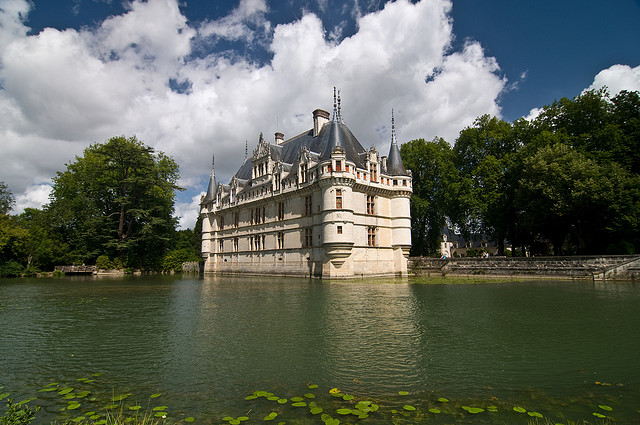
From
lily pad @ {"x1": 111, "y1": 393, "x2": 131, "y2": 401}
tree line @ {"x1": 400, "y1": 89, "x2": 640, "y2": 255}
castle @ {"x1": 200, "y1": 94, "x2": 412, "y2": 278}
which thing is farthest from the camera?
castle @ {"x1": 200, "y1": 94, "x2": 412, "y2": 278}

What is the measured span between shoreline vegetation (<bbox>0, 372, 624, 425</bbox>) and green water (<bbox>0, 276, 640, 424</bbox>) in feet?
0.11

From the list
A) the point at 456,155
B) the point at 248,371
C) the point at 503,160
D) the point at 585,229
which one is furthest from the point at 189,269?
the point at 248,371

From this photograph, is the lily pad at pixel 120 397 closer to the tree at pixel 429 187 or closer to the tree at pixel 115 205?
the tree at pixel 429 187

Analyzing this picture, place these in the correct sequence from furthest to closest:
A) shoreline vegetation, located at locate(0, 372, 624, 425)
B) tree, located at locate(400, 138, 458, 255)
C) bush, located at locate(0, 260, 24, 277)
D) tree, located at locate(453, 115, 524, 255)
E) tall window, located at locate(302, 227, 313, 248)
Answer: bush, located at locate(0, 260, 24, 277) < tree, located at locate(400, 138, 458, 255) < tree, located at locate(453, 115, 524, 255) < tall window, located at locate(302, 227, 313, 248) < shoreline vegetation, located at locate(0, 372, 624, 425)

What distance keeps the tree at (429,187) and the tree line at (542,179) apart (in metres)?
0.10

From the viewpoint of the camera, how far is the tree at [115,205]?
4197 cm

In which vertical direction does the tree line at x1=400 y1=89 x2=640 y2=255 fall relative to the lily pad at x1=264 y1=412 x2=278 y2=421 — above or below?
above

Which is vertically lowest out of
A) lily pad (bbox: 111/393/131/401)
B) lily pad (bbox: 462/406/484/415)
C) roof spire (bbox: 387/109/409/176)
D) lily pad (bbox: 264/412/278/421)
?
lily pad (bbox: 462/406/484/415)

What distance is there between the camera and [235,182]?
43.7 meters

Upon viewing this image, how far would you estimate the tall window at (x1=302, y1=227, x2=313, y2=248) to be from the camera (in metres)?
32.8

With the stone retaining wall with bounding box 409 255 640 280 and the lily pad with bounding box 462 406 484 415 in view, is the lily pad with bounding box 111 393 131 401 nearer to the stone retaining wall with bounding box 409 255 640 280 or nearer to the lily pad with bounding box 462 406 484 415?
the lily pad with bounding box 462 406 484 415

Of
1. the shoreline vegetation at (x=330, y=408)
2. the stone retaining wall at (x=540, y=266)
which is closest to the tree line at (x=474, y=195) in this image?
the stone retaining wall at (x=540, y=266)

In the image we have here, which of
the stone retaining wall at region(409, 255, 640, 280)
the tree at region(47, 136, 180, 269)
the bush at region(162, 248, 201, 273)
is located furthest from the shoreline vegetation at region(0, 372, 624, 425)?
the bush at region(162, 248, 201, 273)

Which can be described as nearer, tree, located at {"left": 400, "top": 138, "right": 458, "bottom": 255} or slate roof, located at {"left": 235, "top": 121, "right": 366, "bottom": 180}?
slate roof, located at {"left": 235, "top": 121, "right": 366, "bottom": 180}
